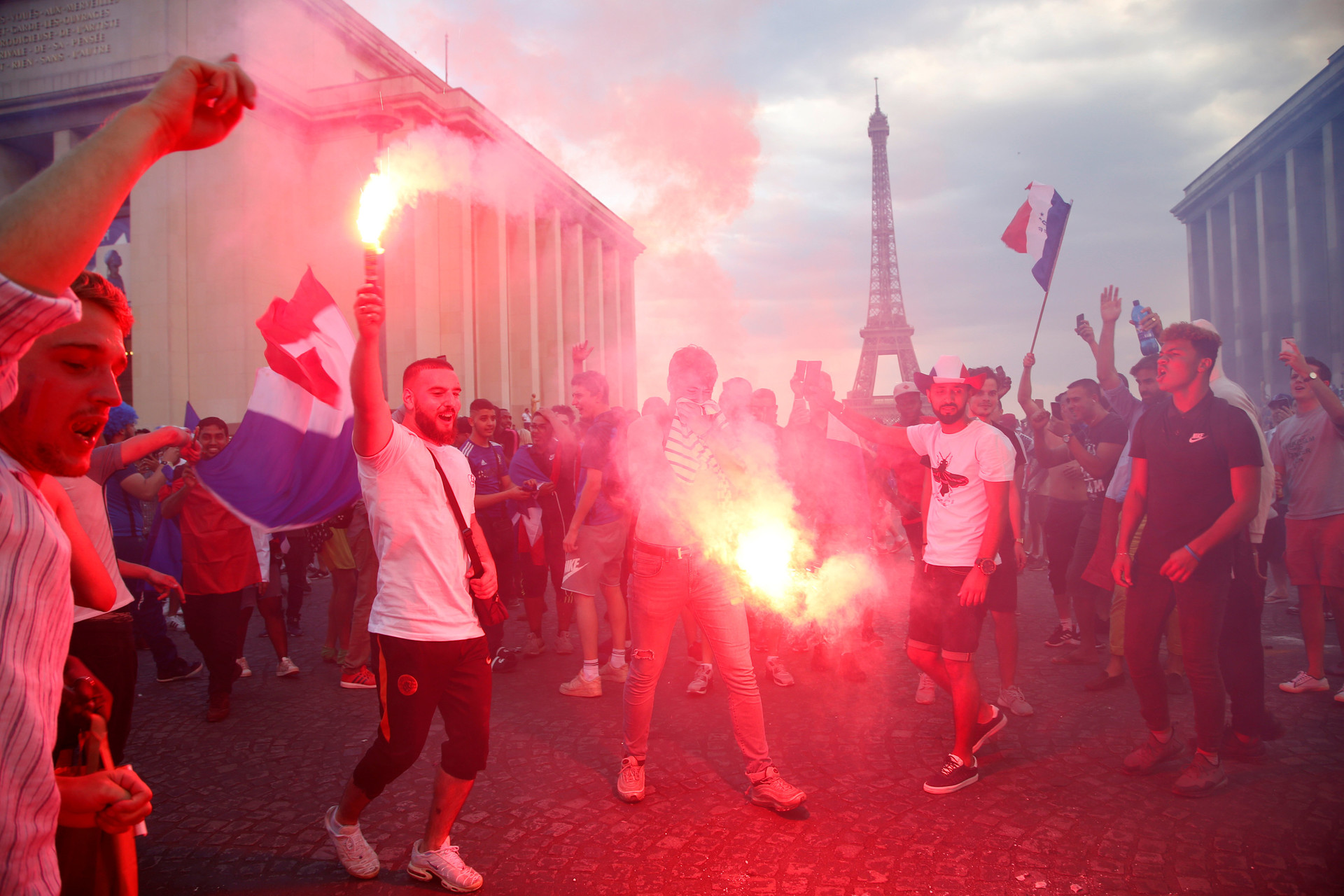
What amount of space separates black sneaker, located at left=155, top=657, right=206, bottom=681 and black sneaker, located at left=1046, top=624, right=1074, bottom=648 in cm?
719

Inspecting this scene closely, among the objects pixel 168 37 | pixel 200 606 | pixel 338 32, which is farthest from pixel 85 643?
pixel 338 32

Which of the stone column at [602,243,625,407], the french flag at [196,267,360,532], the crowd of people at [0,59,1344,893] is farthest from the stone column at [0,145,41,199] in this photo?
the french flag at [196,267,360,532]

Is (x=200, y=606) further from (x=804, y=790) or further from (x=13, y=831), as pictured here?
(x=13, y=831)

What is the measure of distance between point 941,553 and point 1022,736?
4.39 feet

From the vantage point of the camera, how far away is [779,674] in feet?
19.1

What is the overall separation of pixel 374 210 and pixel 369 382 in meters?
0.59

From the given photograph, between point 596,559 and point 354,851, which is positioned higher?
point 596,559

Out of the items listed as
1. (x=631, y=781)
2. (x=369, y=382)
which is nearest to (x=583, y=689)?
(x=631, y=781)

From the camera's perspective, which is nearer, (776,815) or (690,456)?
(776,815)

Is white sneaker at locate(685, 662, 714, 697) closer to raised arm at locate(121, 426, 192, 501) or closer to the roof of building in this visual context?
raised arm at locate(121, 426, 192, 501)

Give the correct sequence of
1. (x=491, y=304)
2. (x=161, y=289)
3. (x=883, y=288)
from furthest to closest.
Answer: (x=883, y=288)
(x=491, y=304)
(x=161, y=289)

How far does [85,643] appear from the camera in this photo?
123 inches

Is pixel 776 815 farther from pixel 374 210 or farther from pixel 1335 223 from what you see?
pixel 1335 223

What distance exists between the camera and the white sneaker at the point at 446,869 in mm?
3023
